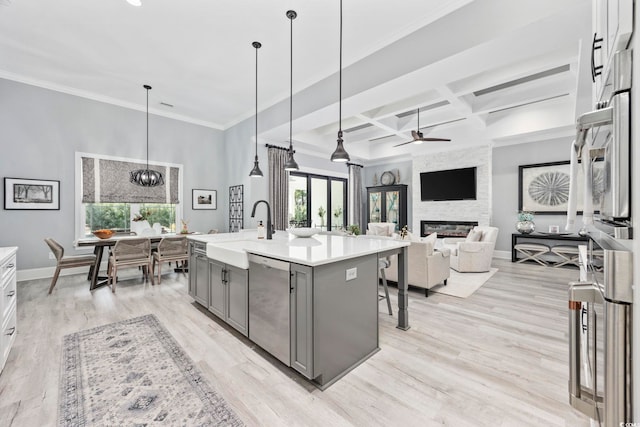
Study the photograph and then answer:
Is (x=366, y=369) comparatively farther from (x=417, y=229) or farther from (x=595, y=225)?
(x=417, y=229)

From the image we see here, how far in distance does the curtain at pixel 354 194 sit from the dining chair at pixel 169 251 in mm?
5269

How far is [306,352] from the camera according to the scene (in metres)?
1.87

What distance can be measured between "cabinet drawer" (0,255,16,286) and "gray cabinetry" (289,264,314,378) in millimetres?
2169

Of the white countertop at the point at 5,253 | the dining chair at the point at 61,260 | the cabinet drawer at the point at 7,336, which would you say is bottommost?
the cabinet drawer at the point at 7,336

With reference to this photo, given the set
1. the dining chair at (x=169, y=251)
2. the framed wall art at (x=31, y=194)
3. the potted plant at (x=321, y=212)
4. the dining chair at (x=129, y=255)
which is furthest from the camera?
the potted plant at (x=321, y=212)

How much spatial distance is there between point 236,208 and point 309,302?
487 cm

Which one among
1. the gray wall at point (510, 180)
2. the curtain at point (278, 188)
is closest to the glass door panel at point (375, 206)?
the gray wall at point (510, 180)

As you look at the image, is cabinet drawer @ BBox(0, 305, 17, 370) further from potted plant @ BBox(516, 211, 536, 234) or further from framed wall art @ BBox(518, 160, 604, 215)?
framed wall art @ BBox(518, 160, 604, 215)

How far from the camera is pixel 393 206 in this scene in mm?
8453

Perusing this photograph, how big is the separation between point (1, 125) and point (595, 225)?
6.97 metres

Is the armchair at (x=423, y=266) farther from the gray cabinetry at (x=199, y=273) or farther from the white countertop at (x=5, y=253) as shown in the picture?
the white countertop at (x=5, y=253)

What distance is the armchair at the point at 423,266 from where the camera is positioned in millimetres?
3814

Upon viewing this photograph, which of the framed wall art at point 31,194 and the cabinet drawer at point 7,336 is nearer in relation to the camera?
the cabinet drawer at point 7,336

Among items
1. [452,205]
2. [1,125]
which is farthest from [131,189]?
[452,205]
